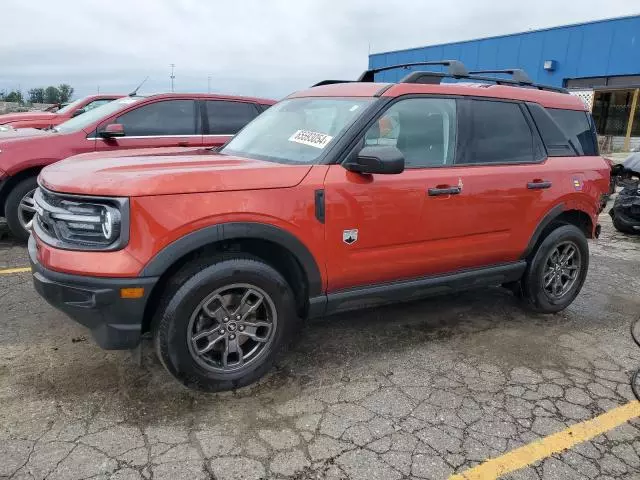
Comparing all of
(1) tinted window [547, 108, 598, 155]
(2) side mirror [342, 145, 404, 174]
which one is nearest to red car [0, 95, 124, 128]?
(2) side mirror [342, 145, 404, 174]

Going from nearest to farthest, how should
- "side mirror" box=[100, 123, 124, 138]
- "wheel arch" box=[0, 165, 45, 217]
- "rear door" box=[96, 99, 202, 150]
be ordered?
1. "wheel arch" box=[0, 165, 45, 217]
2. "side mirror" box=[100, 123, 124, 138]
3. "rear door" box=[96, 99, 202, 150]

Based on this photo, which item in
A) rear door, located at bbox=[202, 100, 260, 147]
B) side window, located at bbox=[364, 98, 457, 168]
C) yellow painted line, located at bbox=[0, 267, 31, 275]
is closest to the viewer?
side window, located at bbox=[364, 98, 457, 168]

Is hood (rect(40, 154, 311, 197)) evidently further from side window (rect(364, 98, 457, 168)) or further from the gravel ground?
the gravel ground

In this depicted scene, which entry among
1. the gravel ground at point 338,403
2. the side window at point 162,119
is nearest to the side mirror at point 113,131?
the side window at point 162,119

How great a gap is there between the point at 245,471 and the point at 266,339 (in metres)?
0.86

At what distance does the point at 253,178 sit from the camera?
296 cm

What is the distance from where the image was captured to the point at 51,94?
36375 mm

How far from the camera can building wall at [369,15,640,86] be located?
66.3 ft

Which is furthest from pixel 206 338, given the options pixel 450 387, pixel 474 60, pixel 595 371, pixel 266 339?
pixel 474 60

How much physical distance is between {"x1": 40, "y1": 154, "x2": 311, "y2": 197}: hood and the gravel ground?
1.17 m

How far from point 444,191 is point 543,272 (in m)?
1.39

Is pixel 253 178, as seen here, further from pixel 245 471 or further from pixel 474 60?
pixel 474 60

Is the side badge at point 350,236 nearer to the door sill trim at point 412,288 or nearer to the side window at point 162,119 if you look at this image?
the door sill trim at point 412,288

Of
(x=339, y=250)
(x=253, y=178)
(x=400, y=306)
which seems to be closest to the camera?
(x=253, y=178)
